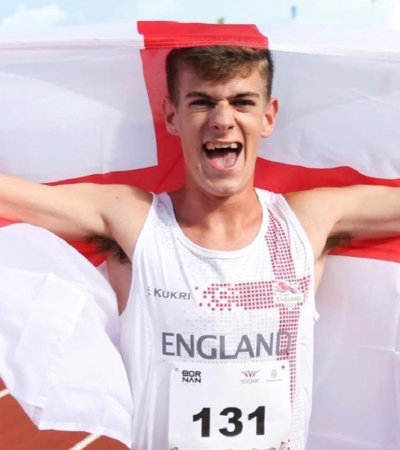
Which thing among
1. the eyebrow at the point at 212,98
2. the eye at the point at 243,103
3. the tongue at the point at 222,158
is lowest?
the tongue at the point at 222,158

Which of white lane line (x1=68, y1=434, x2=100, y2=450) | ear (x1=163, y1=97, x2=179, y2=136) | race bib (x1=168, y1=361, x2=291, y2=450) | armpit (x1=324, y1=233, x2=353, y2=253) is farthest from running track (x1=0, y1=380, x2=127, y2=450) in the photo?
ear (x1=163, y1=97, x2=179, y2=136)

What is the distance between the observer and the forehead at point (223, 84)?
7.46ft

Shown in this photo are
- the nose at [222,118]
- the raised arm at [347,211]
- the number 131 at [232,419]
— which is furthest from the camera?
the raised arm at [347,211]

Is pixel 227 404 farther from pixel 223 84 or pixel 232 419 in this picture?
pixel 223 84

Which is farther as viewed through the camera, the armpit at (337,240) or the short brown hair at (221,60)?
the armpit at (337,240)

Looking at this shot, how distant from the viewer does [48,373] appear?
2.28 m

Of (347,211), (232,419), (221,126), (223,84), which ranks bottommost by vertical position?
(232,419)

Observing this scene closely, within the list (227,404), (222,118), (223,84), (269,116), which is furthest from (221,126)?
(227,404)

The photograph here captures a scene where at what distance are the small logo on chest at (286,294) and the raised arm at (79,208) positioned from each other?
475 mm

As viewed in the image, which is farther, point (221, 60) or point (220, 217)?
point (220, 217)

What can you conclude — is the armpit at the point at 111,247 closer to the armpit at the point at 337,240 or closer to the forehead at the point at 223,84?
the forehead at the point at 223,84

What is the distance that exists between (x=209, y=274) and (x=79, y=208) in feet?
1.52

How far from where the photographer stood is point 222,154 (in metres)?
2.34

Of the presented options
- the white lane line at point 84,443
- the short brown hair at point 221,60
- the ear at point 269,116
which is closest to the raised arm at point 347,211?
the ear at point 269,116
